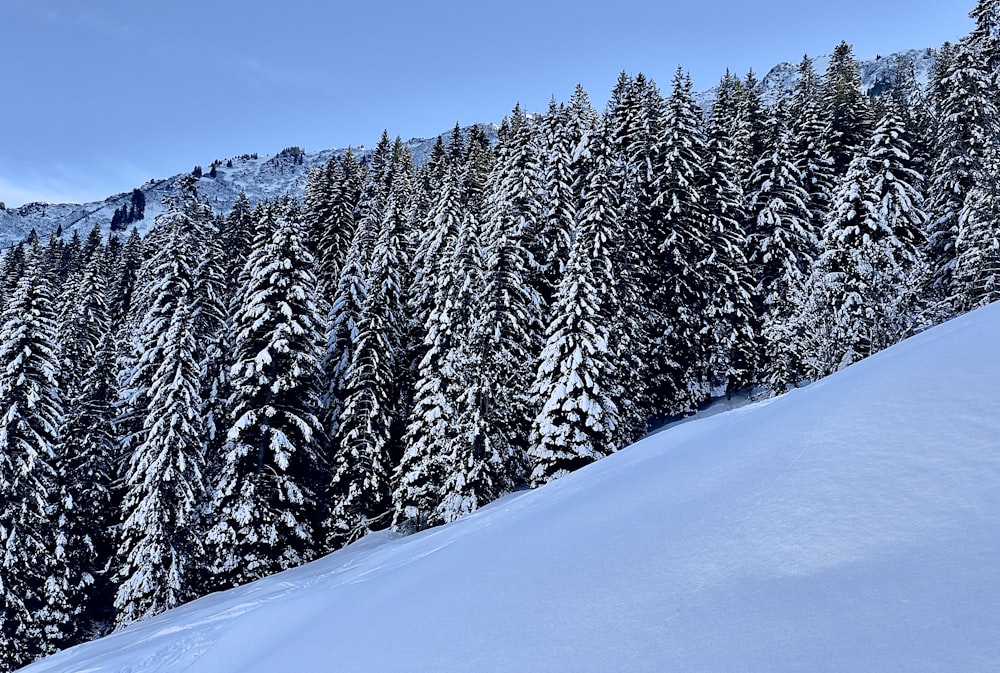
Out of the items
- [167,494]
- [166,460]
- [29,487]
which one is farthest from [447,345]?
[29,487]

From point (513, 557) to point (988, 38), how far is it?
23.6m

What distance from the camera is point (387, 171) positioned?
7081 cm

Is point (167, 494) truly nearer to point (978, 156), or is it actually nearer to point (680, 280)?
point (680, 280)

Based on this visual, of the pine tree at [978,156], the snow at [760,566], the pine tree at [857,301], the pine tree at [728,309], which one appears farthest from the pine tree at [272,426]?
the pine tree at [978,156]

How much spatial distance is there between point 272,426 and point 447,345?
28.0ft

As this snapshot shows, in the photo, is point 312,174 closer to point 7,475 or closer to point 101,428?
point 101,428

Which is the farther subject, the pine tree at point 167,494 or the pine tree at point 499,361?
the pine tree at point 499,361

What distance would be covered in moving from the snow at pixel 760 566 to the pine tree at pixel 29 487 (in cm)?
2347

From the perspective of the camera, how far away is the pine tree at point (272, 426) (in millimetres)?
24000

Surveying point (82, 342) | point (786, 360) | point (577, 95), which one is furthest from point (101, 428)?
point (577, 95)

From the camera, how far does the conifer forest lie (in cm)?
2364

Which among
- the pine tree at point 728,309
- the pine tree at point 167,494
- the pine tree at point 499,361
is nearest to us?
the pine tree at point 167,494

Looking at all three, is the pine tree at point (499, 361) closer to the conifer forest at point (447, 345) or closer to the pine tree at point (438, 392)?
the conifer forest at point (447, 345)

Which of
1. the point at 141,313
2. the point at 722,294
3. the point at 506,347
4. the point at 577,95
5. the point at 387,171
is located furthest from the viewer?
the point at 387,171
